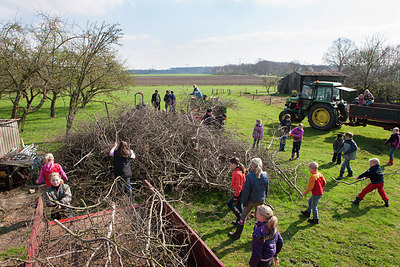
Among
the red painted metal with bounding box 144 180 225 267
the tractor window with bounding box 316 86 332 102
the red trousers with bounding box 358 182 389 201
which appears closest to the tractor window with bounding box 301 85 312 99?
the tractor window with bounding box 316 86 332 102

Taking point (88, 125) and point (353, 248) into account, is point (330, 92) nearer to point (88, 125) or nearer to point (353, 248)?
point (353, 248)

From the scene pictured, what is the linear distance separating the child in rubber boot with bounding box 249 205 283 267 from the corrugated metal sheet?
6.96m

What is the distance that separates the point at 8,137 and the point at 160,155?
172 inches

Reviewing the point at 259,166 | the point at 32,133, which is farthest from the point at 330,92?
the point at 32,133

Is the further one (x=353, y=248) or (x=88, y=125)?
(x=88, y=125)

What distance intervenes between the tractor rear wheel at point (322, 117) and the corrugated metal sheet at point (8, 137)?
12.3m

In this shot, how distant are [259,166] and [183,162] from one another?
2707 mm

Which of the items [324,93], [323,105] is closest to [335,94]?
[324,93]

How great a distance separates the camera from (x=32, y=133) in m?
11.6

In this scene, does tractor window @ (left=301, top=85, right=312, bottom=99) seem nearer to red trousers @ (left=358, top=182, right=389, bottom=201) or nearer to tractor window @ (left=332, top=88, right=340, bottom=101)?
tractor window @ (left=332, top=88, right=340, bottom=101)

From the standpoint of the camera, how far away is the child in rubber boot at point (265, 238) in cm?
271

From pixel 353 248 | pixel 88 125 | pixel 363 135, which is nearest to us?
pixel 353 248

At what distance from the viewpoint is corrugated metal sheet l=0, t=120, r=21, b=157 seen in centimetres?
641

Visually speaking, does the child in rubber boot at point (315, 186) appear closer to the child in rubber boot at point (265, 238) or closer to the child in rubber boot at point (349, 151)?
the child in rubber boot at point (265, 238)
